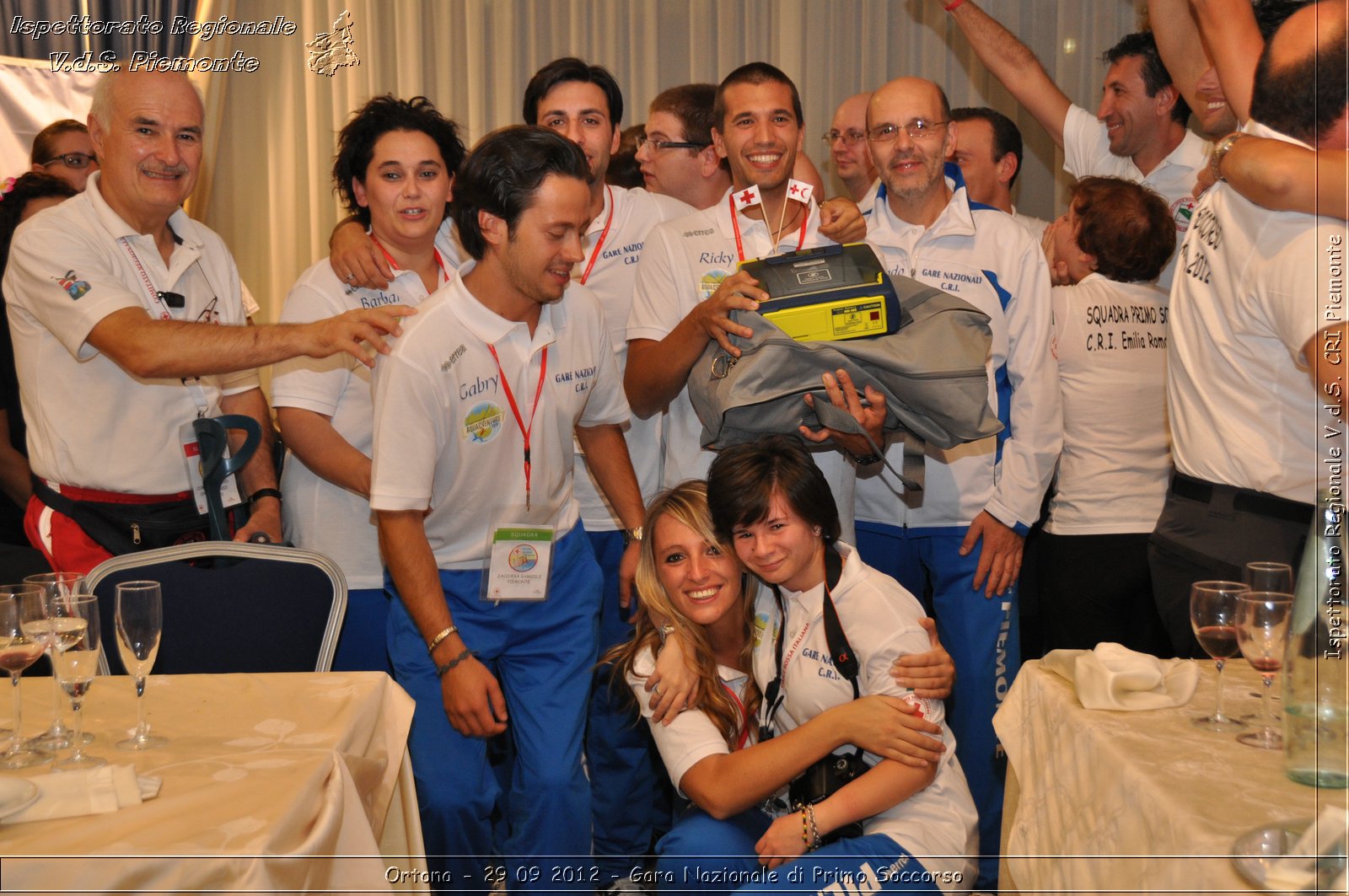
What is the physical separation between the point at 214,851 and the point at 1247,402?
6.20ft

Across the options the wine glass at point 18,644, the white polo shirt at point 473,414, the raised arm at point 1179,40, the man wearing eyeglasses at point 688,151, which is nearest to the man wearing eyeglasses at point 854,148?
the man wearing eyeglasses at point 688,151

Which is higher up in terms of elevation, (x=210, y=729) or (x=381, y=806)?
(x=210, y=729)

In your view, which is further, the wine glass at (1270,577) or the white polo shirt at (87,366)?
the white polo shirt at (87,366)

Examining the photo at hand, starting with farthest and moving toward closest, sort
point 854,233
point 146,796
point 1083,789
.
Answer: point 854,233 → point 1083,789 → point 146,796

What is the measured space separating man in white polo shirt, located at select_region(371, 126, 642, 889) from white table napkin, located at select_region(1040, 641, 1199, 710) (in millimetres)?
1197

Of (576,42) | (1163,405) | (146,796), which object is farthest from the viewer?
(576,42)

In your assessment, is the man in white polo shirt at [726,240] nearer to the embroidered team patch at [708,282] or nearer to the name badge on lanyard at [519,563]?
the embroidered team patch at [708,282]

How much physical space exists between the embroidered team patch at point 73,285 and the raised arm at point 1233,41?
9.10ft

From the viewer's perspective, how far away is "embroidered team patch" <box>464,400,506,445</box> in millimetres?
2516

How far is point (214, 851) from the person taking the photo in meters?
A: 1.42

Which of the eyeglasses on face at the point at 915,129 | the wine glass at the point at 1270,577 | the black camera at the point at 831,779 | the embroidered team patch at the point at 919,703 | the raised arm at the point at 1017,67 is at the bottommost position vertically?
the black camera at the point at 831,779

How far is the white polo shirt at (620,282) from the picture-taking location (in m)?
3.19

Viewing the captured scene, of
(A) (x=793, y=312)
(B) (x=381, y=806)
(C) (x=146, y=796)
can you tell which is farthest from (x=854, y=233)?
(C) (x=146, y=796)

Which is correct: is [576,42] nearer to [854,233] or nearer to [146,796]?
[854,233]
